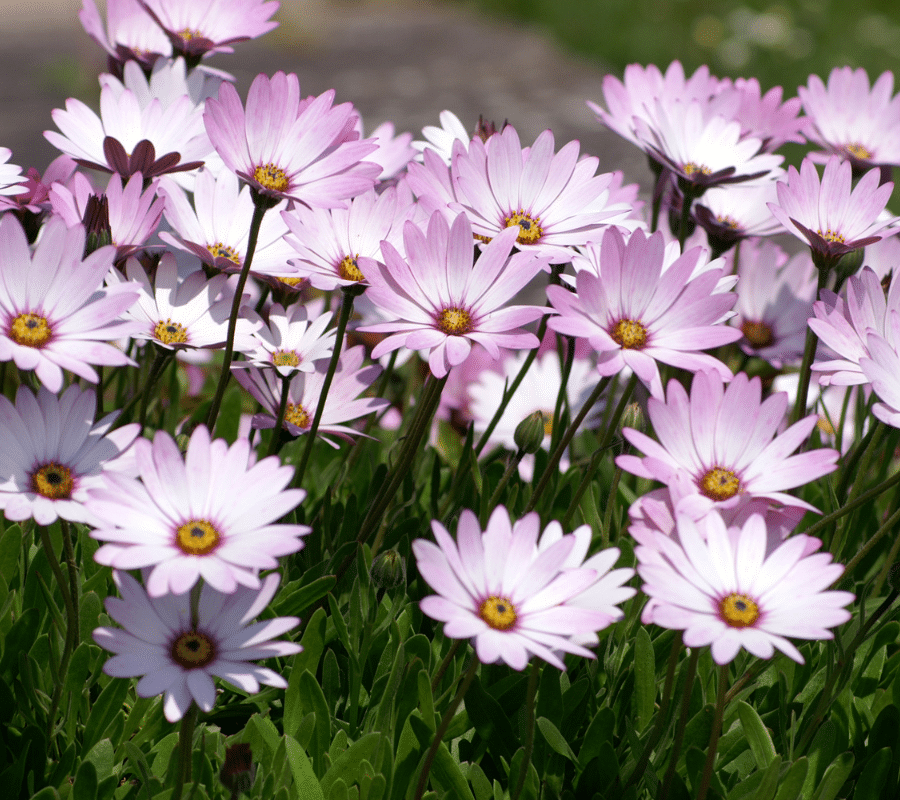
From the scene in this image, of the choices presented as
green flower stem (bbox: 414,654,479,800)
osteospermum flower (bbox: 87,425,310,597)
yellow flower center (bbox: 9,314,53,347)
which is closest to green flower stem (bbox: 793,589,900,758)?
green flower stem (bbox: 414,654,479,800)

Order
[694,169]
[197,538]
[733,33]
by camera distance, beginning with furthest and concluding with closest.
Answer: [733,33] < [694,169] < [197,538]

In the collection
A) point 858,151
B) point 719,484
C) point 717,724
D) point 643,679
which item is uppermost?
point 858,151

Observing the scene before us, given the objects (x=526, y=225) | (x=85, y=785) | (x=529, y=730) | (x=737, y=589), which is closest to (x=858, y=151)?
(x=526, y=225)

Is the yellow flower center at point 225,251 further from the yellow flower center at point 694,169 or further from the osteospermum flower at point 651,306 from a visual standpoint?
the yellow flower center at point 694,169

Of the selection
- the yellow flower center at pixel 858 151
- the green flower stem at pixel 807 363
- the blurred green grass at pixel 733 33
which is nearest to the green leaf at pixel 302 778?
the green flower stem at pixel 807 363

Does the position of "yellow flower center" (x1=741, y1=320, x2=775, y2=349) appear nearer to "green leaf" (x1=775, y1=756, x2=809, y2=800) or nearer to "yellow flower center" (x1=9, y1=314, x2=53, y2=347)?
"green leaf" (x1=775, y1=756, x2=809, y2=800)

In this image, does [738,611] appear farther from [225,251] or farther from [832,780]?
[225,251]
